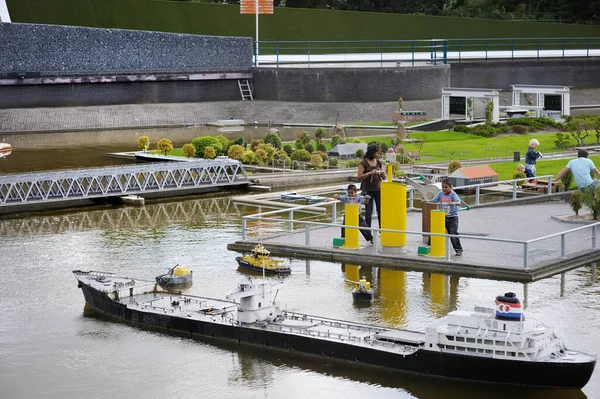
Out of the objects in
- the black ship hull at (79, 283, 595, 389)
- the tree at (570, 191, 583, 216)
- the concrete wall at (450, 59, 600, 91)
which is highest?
the concrete wall at (450, 59, 600, 91)

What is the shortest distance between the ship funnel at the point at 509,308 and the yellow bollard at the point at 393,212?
24.4 ft

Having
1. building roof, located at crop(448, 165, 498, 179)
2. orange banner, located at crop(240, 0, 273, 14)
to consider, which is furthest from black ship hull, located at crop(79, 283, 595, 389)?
orange banner, located at crop(240, 0, 273, 14)

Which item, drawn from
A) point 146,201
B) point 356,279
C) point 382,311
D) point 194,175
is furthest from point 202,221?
point 382,311

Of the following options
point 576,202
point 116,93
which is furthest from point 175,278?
point 116,93

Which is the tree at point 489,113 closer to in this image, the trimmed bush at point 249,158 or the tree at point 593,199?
the trimmed bush at point 249,158

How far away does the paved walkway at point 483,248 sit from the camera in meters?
23.5

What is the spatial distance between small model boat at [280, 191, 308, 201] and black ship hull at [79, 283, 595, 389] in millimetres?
12926

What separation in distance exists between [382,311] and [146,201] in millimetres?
15649

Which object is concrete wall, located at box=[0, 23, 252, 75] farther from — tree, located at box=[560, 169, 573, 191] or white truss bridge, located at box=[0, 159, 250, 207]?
tree, located at box=[560, 169, 573, 191]

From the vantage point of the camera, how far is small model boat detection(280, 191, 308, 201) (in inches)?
1344

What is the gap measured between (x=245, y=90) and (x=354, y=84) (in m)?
6.35

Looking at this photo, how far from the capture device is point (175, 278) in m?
23.6

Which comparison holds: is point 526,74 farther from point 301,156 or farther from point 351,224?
point 351,224

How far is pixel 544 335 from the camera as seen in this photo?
57.2ft
